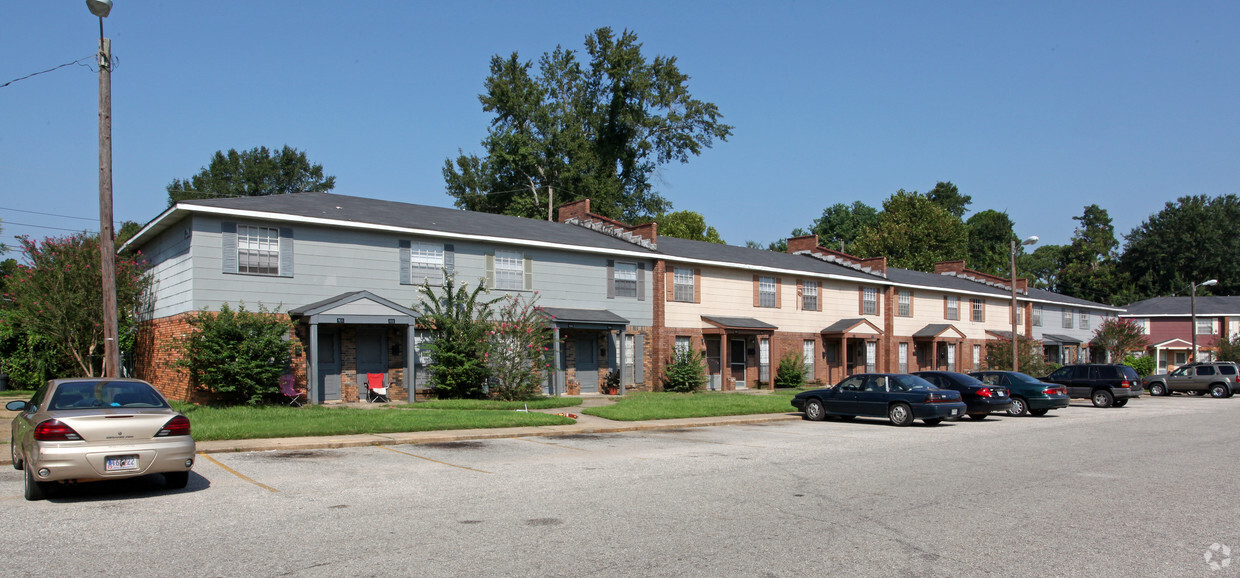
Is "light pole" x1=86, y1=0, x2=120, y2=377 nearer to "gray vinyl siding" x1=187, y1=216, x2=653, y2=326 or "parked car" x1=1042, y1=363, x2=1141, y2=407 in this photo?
"gray vinyl siding" x1=187, y1=216, x2=653, y2=326

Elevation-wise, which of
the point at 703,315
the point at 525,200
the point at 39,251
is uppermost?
the point at 525,200

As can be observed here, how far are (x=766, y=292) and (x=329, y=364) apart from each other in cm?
1994

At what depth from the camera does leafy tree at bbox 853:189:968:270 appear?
236 ft

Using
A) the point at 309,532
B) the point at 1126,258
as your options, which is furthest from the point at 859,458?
the point at 1126,258

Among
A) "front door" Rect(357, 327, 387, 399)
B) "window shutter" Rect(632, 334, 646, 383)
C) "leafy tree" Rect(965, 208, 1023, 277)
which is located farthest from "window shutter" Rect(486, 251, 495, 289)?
"leafy tree" Rect(965, 208, 1023, 277)

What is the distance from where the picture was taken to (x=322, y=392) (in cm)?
2334

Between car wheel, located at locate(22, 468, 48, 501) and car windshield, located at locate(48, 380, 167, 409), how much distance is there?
827 mm

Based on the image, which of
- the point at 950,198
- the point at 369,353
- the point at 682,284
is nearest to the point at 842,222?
the point at 950,198

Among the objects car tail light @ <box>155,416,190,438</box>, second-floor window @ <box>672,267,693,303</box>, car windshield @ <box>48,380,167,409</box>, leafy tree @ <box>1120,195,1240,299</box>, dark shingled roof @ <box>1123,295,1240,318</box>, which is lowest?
car tail light @ <box>155,416,190,438</box>

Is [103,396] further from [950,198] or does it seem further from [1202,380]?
[950,198]

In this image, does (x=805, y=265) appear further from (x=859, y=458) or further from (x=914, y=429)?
(x=859, y=458)

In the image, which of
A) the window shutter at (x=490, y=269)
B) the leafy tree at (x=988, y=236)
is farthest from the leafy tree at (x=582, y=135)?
the leafy tree at (x=988, y=236)

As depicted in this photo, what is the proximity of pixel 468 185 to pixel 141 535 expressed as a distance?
51.3m

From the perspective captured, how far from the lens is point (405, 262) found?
83.0 feet
